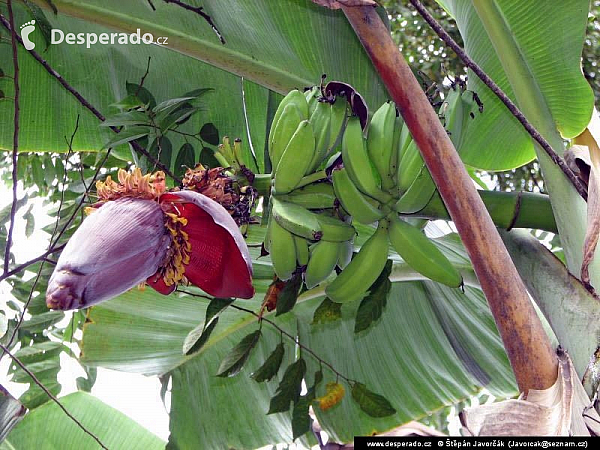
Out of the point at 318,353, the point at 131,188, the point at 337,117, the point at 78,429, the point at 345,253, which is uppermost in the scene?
the point at 337,117

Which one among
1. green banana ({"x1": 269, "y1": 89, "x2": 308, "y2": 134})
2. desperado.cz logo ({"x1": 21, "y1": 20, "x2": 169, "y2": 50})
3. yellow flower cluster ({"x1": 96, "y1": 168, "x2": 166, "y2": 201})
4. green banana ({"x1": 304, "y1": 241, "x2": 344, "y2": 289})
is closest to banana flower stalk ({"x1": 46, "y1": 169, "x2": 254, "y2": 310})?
yellow flower cluster ({"x1": 96, "y1": 168, "x2": 166, "y2": 201})

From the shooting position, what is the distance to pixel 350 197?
886 mm

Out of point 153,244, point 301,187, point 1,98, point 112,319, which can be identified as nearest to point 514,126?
point 301,187

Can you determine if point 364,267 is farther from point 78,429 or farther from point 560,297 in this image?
point 78,429

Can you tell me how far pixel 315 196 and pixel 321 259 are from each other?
0.10 m

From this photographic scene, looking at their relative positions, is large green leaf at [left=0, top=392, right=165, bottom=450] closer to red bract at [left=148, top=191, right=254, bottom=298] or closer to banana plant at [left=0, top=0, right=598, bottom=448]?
banana plant at [left=0, top=0, right=598, bottom=448]

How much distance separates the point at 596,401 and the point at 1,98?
4.10 feet

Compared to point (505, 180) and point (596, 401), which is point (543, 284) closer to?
point (596, 401)

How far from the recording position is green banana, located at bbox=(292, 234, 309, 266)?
902mm

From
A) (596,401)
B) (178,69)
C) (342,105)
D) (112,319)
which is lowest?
(112,319)

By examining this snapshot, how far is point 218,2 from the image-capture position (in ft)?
4.40

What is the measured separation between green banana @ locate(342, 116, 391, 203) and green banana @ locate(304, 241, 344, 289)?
0.10 meters

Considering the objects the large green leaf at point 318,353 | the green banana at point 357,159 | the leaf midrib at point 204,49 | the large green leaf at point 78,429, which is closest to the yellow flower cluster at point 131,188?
the green banana at point 357,159

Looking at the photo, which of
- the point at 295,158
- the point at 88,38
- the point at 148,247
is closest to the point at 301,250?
the point at 295,158
